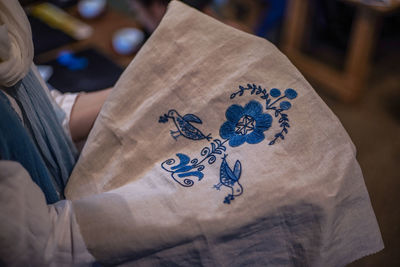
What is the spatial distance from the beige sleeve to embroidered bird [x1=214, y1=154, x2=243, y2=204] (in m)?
0.23

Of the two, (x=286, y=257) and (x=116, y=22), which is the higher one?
(x=116, y=22)

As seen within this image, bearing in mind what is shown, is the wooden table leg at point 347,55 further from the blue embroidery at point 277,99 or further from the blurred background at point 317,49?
the blue embroidery at point 277,99

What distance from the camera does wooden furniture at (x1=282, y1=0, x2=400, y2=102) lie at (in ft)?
5.04

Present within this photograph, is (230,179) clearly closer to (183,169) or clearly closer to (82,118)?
(183,169)

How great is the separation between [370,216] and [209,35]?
44 cm

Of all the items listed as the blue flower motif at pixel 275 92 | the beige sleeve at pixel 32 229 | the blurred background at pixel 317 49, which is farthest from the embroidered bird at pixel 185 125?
the blurred background at pixel 317 49

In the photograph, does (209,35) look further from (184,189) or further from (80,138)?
(80,138)

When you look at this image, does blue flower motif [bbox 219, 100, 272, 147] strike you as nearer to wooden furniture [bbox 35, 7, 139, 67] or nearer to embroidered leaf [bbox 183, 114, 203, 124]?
embroidered leaf [bbox 183, 114, 203, 124]

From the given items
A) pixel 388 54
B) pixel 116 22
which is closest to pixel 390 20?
pixel 388 54

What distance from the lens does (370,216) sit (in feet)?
1.86

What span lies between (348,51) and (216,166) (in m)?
1.58

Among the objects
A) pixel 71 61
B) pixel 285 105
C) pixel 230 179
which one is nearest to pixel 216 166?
pixel 230 179

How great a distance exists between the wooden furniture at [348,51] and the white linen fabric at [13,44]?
1.37 meters

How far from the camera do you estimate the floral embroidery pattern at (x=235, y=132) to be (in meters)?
0.56
